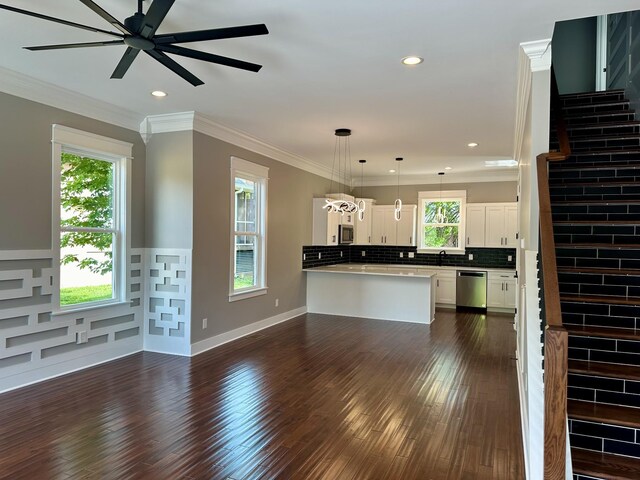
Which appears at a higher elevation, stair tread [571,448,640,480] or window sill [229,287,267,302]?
window sill [229,287,267,302]

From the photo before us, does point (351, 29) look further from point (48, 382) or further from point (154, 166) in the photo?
point (48, 382)

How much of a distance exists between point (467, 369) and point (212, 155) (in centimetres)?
389

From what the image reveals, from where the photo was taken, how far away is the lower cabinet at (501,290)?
7848mm

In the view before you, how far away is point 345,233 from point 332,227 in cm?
64

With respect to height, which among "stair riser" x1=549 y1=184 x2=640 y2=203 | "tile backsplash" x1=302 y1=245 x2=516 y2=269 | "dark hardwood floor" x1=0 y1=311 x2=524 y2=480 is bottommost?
"dark hardwood floor" x1=0 y1=311 x2=524 y2=480

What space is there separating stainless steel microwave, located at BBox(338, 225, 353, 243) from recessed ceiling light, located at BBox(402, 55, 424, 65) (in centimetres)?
517

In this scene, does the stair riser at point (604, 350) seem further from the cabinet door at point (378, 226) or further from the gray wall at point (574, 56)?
the cabinet door at point (378, 226)

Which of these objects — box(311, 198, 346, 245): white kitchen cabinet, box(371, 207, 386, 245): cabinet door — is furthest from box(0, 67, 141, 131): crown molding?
box(371, 207, 386, 245): cabinet door

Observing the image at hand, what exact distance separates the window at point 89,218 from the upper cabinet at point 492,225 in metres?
6.43

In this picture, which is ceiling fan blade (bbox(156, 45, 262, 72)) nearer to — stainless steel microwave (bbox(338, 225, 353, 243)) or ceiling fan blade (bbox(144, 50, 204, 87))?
ceiling fan blade (bbox(144, 50, 204, 87))

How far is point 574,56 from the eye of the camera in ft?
19.9

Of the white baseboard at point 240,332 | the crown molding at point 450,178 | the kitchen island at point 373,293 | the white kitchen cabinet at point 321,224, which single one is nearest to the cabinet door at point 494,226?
the crown molding at point 450,178

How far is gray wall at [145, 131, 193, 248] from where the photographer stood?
4.89m

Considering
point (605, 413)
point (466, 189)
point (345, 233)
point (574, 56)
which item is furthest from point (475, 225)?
point (605, 413)
